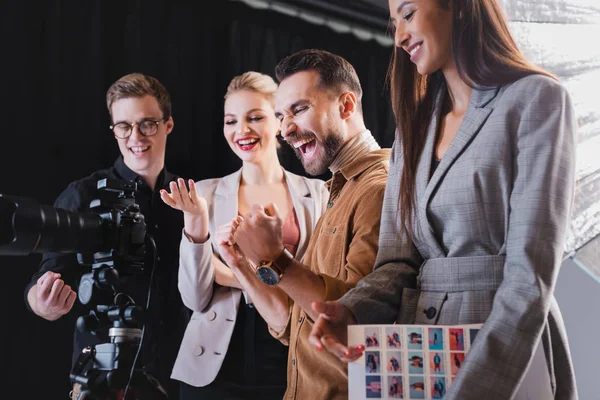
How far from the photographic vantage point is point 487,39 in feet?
4.03

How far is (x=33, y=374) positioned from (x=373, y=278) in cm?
121

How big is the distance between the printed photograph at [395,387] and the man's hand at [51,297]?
3.59ft

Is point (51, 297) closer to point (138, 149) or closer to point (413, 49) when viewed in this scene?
point (138, 149)

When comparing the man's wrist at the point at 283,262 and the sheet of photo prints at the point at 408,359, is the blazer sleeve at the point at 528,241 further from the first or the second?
the man's wrist at the point at 283,262

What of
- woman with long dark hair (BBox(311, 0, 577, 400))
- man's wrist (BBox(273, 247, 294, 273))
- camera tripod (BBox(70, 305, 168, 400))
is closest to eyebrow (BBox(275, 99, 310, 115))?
woman with long dark hair (BBox(311, 0, 577, 400))

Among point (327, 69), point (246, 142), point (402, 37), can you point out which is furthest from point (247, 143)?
point (402, 37)

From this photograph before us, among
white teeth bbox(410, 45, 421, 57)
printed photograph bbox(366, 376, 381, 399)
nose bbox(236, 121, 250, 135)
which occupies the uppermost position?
white teeth bbox(410, 45, 421, 57)

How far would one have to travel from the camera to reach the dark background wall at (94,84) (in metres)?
1.94

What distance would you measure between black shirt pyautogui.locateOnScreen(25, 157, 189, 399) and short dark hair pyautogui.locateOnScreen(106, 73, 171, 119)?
0.21 meters

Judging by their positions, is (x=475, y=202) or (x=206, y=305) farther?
(x=206, y=305)

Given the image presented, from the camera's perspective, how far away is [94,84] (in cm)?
209

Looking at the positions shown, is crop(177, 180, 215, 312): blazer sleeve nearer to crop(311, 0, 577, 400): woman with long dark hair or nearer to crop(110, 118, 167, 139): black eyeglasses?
crop(110, 118, 167, 139): black eyeglasses

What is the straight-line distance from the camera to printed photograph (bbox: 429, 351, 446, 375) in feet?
3.51

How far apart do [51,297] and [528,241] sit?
4.46 feet
